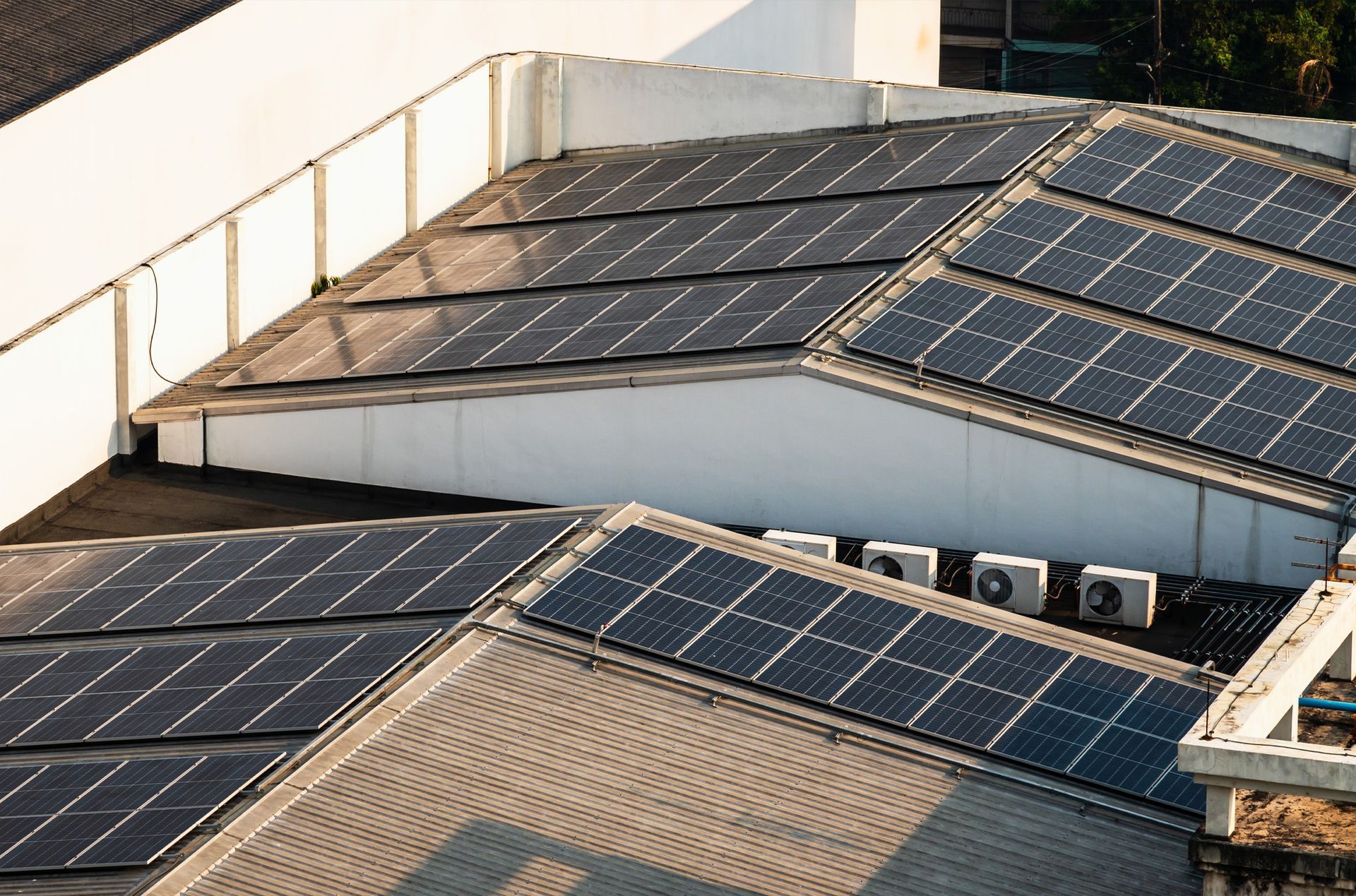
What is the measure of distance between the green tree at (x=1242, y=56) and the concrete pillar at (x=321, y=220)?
4363 cm

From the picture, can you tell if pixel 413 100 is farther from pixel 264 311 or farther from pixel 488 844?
pixel 488 844

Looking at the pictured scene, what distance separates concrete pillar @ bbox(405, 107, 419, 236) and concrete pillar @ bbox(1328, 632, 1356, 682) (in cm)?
2754

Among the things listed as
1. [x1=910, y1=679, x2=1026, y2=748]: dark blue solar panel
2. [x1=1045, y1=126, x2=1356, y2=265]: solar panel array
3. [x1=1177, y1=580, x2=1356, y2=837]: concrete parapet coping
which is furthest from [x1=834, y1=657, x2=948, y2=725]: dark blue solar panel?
[x1=1045, y1=126, x2=1356, y2=265]: solar panel array

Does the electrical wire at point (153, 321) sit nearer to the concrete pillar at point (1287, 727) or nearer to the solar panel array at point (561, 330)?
the solar panel array at point (561, 330)

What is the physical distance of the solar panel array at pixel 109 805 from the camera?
25.1 meters

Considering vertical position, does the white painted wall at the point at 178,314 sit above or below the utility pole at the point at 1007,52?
below

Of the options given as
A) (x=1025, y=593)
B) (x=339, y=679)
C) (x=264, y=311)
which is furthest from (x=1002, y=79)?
(x=339, y=679)

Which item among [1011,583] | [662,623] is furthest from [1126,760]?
[662,623]

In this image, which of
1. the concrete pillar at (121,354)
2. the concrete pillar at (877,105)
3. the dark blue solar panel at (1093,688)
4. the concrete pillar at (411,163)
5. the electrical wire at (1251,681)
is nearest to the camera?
the electrical wire at (1251,681)

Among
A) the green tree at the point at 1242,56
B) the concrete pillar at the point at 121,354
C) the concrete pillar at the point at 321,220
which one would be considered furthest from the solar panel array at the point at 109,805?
the green tree at the point at 1242,56

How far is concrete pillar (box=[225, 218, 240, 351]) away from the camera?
138ft

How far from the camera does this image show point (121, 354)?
129 ft

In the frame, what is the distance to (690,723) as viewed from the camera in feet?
88.4

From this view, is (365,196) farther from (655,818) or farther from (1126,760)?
(1126,760)
